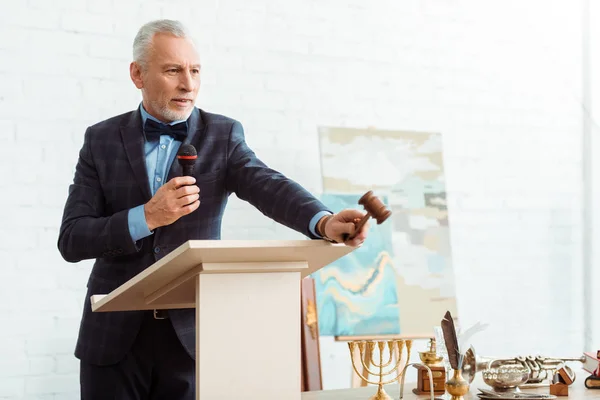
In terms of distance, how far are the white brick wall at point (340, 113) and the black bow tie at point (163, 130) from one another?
1.40m

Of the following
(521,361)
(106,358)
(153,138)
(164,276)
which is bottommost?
(521,361)

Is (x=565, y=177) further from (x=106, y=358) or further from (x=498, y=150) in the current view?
(x=106, y=358)

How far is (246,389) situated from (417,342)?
2769 millimetres

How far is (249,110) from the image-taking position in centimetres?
372

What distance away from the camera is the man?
1821 millimetres

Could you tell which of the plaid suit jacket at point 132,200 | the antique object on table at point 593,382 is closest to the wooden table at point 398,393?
the antique object on table at point 593,382

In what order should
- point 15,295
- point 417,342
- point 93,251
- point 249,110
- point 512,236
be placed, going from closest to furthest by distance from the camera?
point 93,251 → point 15,295 → point 249,110 → point 417,342 → point 512,236

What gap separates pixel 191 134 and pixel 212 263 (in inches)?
29.6

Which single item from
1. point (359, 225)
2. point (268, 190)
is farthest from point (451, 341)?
point (359, 225)

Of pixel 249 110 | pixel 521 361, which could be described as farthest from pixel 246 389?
pixel 249 110

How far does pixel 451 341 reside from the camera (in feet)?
6.56

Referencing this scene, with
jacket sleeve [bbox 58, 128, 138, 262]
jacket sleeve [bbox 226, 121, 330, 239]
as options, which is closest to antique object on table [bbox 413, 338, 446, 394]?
jacket sleeve [bbox 226, 121, 330, 239]

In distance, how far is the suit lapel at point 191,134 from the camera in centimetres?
201

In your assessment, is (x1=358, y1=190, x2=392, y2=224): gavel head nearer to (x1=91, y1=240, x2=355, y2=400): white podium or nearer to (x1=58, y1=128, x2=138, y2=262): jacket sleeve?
(x1=91, y1=240, x2=355, y2=400): white podium
